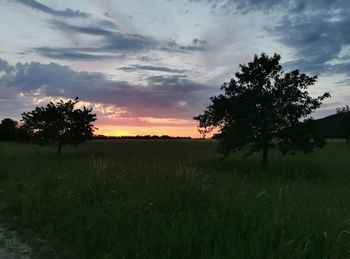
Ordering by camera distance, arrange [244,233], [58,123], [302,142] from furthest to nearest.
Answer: [58,123]
[302,142]
[244,233]

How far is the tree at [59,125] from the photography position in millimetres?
44156

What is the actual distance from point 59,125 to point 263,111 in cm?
2406

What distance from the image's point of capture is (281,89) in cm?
2902

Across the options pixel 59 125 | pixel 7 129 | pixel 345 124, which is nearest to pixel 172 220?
pixel 59 125

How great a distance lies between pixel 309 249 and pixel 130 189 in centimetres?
489

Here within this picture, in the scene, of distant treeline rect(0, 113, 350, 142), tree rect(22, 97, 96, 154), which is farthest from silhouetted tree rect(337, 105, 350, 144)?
tree rect(22, 97, 96, 154)

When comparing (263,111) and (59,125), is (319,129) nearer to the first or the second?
(263,111)

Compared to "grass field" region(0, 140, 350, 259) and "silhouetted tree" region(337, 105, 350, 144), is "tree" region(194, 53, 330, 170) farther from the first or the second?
"silhouetted tree" region(337, 105, 350, 144)

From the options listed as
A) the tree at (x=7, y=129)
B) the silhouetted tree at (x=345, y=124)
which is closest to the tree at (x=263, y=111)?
the silhouetted tree at (x=345, y=124)

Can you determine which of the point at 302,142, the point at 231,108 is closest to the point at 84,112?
the point at 231,108

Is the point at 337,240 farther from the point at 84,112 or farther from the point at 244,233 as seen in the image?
the point at 84,112

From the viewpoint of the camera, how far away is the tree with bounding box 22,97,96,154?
145 ft

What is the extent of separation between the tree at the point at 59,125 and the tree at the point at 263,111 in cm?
1830

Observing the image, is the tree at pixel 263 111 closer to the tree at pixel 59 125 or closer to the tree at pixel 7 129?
the tree at pixel 59 125
